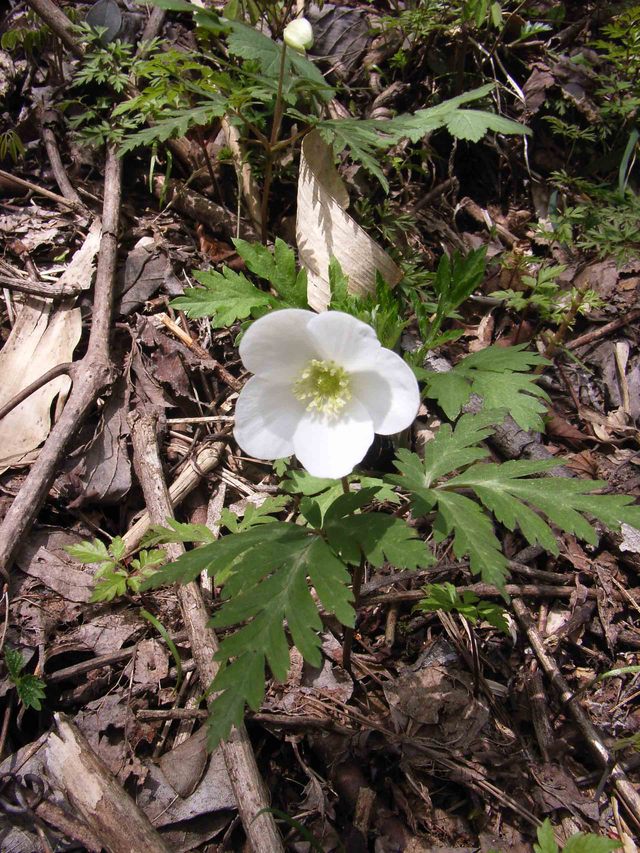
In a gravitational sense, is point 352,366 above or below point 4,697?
above

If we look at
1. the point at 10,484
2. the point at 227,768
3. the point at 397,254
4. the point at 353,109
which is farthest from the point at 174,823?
the point at 353,109

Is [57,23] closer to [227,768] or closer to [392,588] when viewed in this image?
[392,588]

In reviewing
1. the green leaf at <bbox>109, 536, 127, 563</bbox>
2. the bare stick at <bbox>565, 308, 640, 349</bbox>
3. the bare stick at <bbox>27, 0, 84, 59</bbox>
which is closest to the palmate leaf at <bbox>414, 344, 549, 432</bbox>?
the green leaf at <bbox>109, 536, 127, 563</bbox>

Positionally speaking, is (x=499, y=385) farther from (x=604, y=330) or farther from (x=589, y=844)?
(x=604, y=330)

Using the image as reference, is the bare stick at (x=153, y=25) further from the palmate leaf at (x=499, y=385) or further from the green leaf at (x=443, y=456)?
the green leaf at (x=443, y=456)

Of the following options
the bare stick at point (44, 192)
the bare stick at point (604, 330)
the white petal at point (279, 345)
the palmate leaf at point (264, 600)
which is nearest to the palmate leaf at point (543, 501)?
the palmate leaf at point (264, 600)

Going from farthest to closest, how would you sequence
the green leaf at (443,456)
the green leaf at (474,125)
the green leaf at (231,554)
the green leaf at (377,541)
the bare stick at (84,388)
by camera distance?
1. the green leaf at (474,125)
2. the bare stick at (84,388)
3. the green leaf at (443,456)
4. the green leaf at (231,554)
5. the green leaf at (377,541)
